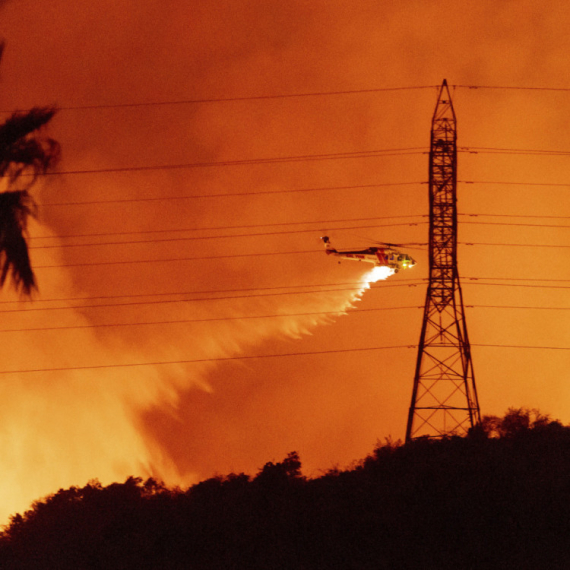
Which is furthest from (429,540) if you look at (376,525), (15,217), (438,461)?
(15,217)

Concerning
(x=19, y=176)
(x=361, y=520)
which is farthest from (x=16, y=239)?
(x=361, y=520)

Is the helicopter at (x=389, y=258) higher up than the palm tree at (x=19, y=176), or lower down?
higher up

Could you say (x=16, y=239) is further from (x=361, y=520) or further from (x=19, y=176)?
(x=361, y=520)

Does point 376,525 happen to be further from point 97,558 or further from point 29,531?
point 29,531

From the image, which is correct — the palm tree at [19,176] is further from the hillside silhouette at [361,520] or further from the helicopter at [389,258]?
the helicopter at [389,258]

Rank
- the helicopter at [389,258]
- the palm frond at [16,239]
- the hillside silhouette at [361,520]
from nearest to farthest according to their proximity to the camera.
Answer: the palm frond at [16,239] → the hillside silhouette at [361,520] → the helicopter at [389,258]

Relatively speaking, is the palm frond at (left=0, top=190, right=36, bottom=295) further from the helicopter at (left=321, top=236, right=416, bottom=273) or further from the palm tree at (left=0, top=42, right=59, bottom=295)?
the helicopter at (left=321, top=236, right=416, bottom=273)

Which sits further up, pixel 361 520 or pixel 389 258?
pixel 389 258

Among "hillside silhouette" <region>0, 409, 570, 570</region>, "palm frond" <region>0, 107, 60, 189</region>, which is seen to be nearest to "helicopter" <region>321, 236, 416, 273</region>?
"hillside silhouette" <region>0, 409, 570, 570</region>

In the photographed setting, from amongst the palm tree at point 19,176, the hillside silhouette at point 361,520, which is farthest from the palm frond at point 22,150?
the hillside silhouette at point 361,520
